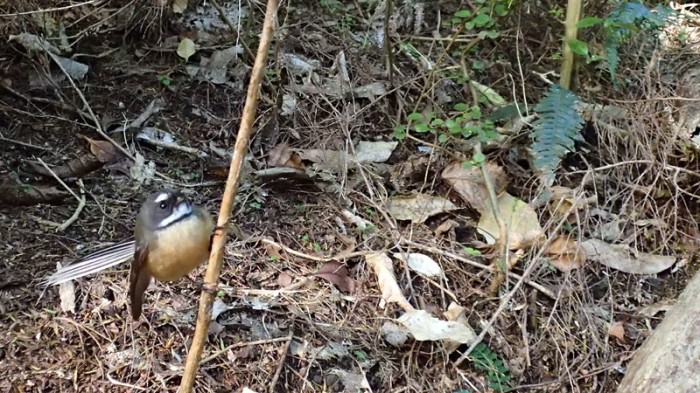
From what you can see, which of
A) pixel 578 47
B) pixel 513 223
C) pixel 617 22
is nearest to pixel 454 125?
pixel 513 223

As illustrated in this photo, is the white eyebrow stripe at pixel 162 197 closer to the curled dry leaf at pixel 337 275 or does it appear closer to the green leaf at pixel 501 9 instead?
the curled dry leaf at pixel 337 275

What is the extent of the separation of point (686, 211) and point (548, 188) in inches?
33.5

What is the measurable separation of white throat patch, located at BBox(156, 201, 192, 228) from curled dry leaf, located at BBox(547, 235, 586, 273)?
6.60 ft

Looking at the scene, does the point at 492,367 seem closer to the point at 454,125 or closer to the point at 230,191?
the point at 454,125

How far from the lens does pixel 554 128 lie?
3.96 meters

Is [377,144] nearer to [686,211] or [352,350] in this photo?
[352,350]

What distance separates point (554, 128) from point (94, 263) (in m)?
2.35

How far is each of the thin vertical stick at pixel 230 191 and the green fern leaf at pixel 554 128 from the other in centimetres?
197

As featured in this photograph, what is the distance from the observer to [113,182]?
168 inches

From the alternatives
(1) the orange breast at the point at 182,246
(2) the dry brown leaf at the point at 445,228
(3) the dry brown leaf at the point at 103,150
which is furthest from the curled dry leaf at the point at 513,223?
(3) the dry brown leaf at the point at 103,150

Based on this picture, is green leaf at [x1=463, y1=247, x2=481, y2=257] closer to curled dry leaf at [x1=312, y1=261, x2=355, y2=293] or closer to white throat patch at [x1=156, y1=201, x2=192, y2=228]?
curled dry leaf at [x1=312, y1=261, x2=355, y2=293]

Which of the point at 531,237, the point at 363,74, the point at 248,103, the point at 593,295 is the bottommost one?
the point at 593,295

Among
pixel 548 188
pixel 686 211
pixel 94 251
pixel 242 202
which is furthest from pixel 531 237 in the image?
pixel 94 251

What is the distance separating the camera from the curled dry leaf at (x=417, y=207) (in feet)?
14.0
